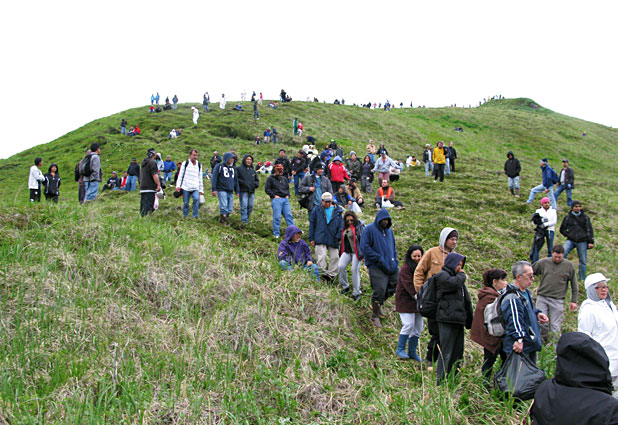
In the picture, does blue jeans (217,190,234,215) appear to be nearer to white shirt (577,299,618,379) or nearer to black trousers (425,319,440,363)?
black trousers (425,319,440,363)

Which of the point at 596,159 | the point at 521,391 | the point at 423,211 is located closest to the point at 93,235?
the point at 521,391

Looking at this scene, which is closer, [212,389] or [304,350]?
[212,389]

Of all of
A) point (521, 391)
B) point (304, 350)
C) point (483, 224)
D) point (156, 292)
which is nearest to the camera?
point (521, 391)

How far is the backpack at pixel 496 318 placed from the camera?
4867 mm

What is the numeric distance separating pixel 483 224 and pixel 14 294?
A: 13.5 metres

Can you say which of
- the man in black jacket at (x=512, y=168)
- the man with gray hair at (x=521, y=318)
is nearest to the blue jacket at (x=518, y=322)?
the man with gray hair at (x=521, y=318)

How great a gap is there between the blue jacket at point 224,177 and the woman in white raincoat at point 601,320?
26.5 feet

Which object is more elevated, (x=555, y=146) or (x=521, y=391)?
(x=555, y=146)

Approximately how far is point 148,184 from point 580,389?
30.2 ft

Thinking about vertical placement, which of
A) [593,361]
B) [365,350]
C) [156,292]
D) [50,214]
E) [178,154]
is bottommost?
[365,350]

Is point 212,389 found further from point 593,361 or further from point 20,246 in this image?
point 20,246

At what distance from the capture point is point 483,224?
14.8 m

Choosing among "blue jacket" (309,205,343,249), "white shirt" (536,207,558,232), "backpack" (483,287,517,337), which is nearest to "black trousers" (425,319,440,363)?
"backpack" (483,287,517,337)

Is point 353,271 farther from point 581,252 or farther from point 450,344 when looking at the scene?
point 581,252
